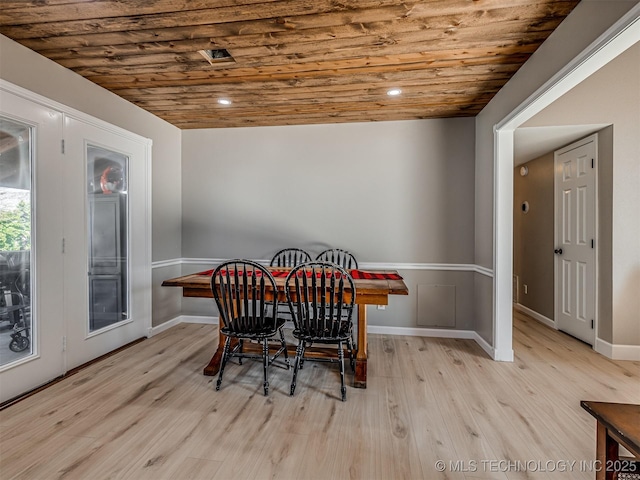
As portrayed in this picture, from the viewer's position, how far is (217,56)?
7.87 ft

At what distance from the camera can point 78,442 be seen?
1.75m

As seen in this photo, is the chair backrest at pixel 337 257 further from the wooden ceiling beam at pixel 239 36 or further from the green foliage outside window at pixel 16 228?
the green foliage outside window at pixel 16 228

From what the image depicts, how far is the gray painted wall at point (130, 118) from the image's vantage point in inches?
88.4

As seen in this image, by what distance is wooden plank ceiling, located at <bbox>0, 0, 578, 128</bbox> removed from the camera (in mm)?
1861

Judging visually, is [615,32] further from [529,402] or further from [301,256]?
[301,256]

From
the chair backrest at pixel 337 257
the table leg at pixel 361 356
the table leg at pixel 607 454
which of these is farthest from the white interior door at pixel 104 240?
the table leg at pixel 607 454

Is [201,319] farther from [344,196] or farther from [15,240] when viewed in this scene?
[344,196]

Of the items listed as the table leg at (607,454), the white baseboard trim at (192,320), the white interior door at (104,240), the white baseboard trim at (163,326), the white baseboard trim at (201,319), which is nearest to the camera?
the table leg at (607,454)

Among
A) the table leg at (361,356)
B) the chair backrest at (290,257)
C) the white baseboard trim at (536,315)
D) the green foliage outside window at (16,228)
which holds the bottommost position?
the white baseboard trim at (536,315)

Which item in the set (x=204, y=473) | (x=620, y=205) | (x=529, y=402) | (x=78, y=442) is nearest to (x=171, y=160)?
(x=78, y=442)

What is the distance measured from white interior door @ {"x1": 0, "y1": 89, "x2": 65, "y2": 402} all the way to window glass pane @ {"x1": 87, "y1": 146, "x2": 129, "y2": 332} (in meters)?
0.34

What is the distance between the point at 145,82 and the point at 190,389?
258cm

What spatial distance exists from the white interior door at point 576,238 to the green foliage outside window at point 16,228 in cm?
486

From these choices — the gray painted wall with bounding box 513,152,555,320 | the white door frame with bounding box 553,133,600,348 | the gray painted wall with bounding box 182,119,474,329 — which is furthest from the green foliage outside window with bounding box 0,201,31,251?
the gray painted wall with bounding box 513,152,555,320
